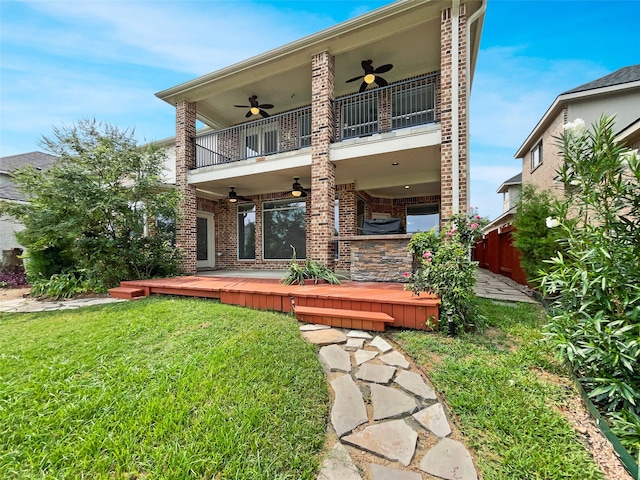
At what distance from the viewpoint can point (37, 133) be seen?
6.09 metres

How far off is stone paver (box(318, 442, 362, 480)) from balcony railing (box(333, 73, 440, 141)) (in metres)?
6.24

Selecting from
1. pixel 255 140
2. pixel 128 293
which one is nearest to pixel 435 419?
pixel 128 293

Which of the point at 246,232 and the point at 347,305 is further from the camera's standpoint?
the point at 246,232

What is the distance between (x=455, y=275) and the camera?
3.17 meters

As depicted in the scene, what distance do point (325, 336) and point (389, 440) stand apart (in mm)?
1573

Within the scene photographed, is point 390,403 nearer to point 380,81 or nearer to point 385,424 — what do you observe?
point 385,424

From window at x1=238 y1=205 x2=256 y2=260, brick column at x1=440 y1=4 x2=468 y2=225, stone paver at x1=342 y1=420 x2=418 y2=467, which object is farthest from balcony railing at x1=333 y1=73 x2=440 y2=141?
stone paver at x1=342 y1=420 x2=418 y2=467

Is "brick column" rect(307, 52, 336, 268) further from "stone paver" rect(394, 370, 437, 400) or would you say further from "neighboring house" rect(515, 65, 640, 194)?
"neighboring house" rect(515, 65, 640, 194)

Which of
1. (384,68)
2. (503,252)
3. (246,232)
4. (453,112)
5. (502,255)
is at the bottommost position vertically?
(502,255)

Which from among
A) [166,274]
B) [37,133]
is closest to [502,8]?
[166,274]

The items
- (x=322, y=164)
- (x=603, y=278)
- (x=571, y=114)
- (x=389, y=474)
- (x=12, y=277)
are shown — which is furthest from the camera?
(x=571, y=114)

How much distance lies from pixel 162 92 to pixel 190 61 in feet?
6.33

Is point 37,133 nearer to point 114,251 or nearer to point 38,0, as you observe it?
point 38,0

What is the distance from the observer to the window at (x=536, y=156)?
1103 centimetres
